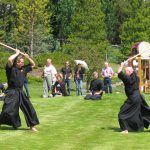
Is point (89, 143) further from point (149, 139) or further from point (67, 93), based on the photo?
point (67, 93)

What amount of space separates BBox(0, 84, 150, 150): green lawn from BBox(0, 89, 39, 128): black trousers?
28 cm

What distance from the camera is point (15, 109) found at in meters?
14.3

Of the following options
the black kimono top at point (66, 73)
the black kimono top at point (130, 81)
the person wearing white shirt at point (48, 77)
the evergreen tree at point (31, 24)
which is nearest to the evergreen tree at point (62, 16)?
the evergreen tree at point (31, 24)

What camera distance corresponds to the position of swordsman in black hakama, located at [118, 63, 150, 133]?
14.3m

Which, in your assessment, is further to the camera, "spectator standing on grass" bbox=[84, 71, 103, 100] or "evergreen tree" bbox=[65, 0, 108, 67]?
"evergreen tree" bbox=[65, 0, 108, 67]

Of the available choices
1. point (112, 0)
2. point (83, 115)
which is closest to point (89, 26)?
point (112, 0)

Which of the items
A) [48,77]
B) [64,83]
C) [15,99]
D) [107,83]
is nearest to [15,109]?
[15,99]

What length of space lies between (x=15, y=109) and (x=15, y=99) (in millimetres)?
269

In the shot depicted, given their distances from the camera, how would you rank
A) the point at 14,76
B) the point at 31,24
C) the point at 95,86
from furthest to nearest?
1. the point at 31,24
2. the point at 95,86
3. the point at 14,76

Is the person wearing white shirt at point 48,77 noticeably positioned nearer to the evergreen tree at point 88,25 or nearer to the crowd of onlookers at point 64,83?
the crowd of onlookers at point 64,83

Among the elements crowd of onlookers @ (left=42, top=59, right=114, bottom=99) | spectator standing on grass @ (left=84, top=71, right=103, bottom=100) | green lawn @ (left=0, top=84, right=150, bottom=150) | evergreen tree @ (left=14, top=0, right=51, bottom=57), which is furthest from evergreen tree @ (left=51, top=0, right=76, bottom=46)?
green lawn @ (left=0, top=84, right=150, bottom=150)

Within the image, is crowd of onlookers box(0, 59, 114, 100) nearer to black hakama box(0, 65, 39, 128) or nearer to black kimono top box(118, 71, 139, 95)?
black kimono top box(118, 71, 139, 95)

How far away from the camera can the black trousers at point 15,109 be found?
1424 centimetres

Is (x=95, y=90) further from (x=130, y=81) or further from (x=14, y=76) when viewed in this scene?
(x=14, y=76)
